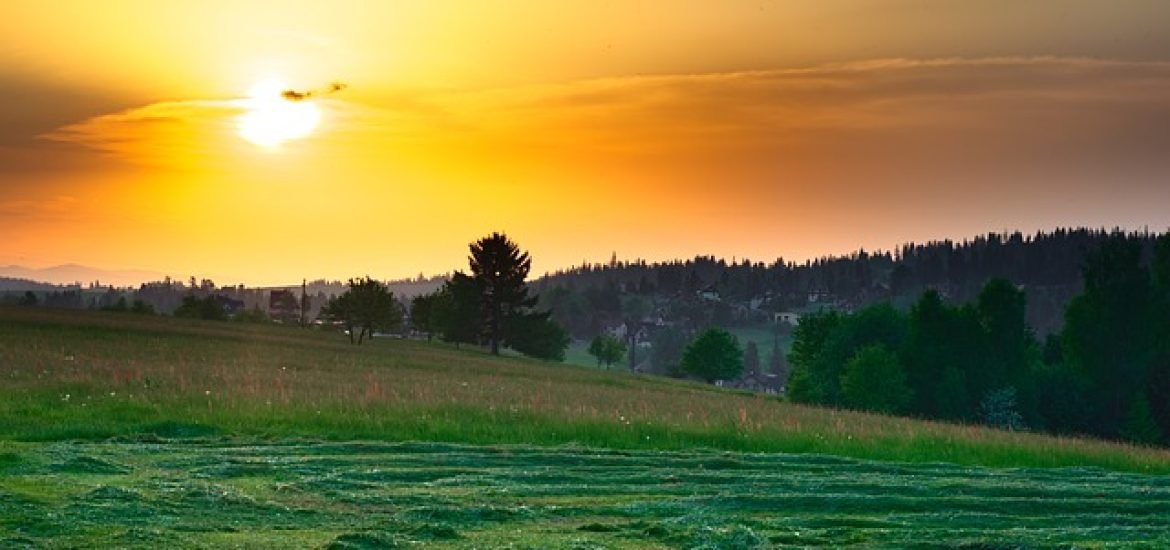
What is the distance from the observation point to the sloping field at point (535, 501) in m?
13.3

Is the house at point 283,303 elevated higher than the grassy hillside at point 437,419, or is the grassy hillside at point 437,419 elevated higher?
the house at point 283,303

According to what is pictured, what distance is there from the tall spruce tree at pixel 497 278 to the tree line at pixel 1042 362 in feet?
109

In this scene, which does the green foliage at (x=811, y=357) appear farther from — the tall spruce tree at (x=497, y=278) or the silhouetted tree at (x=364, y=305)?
the silhouetted tree at (x=364, y=305)

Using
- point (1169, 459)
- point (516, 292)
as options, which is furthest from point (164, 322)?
A: point (1169, 459)

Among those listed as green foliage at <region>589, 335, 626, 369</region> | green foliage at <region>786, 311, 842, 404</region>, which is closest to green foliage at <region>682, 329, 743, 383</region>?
green foliage at <region>589, 335, 626, 369</region>

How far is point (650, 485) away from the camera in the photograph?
59.7 feet

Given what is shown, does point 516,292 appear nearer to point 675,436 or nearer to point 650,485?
point 675,436

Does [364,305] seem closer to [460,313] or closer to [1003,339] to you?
[460,313]

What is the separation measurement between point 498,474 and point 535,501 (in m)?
2.88

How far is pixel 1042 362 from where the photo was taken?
79938mm

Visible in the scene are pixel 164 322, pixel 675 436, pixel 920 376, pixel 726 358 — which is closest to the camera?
pixel 675 436

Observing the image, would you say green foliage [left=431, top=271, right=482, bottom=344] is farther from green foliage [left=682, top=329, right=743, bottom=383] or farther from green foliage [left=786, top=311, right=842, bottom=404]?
green foliage [left=786, top=311, right=842, bottom=404]

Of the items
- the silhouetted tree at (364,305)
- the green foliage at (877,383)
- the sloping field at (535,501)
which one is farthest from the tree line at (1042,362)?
the sloping field at (535,501)

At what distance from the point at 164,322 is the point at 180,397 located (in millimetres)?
70053
